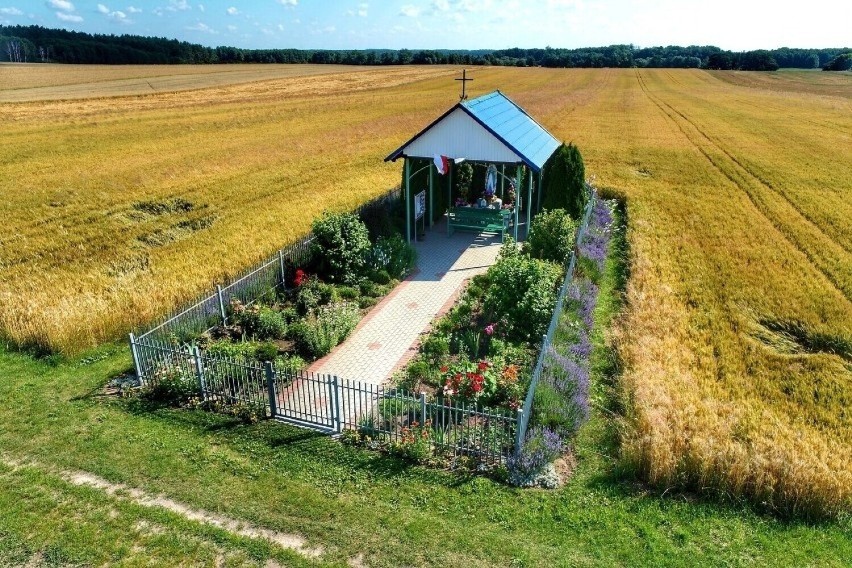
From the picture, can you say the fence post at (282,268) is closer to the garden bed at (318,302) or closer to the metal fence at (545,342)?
the garden bed at (318,302)

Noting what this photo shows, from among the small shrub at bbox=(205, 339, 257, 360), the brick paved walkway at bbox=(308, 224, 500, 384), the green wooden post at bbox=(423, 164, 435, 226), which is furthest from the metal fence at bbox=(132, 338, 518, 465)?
the green wooden post at bbox=(423, 164, 435, 226)

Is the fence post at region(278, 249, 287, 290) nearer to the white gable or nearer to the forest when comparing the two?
the white gable

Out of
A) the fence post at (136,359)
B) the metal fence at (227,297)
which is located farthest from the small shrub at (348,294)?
the fence post at (136,359)

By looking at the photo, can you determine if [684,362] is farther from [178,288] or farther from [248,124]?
[248,124]

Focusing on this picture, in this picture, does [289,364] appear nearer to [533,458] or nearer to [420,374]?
[420,374]

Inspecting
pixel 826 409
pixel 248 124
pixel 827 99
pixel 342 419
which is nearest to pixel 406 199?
pixel 342 419
